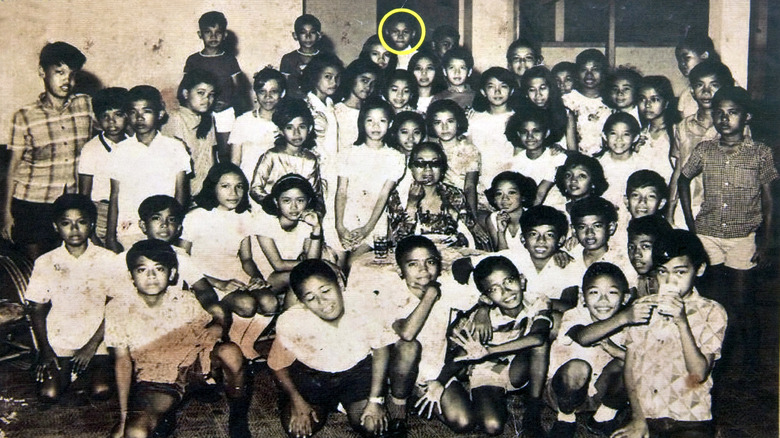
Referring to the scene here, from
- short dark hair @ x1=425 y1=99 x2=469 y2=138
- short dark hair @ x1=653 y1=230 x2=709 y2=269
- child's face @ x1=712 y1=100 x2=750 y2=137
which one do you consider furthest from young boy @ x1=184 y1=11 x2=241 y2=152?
child's face @ x1=712 y1=100 x2=750 y2=137

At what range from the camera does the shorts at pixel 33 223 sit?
11.9 feet

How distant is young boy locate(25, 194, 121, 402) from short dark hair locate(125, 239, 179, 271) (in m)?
0.10

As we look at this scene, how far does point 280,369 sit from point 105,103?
5.32ft

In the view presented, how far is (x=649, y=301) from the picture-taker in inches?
143

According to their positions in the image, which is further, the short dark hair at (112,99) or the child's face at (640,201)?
the child's face at (640,201)

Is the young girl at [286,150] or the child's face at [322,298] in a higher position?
the young girl at [286,150]

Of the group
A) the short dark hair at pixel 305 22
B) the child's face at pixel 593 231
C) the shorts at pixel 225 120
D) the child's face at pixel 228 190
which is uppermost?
the short dark hair at pixel 305 22

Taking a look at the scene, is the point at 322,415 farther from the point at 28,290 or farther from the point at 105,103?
the point at 105,103

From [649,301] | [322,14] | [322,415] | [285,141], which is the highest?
[322,14]

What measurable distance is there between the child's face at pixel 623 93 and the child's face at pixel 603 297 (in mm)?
913

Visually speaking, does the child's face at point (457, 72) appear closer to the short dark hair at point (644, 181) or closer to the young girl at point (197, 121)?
the short dark hair at point (644, 181)

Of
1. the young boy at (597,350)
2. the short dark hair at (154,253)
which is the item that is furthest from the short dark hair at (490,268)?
the short dark hair at (154,253)

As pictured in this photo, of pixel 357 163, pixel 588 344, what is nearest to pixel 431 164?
pixel 357 163

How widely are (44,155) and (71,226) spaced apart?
40 centimetres
